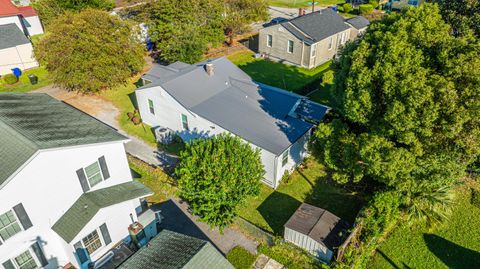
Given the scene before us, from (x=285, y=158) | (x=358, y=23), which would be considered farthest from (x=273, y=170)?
(x=358, y=23)

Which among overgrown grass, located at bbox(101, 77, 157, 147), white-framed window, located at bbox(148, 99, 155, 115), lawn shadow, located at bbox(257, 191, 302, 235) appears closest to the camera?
lawn shadow, located at bbox(257, 191, 302, 235)

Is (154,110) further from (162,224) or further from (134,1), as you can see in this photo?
(134,1)

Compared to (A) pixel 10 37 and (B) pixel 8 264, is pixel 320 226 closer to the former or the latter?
(B) pixel 8 264

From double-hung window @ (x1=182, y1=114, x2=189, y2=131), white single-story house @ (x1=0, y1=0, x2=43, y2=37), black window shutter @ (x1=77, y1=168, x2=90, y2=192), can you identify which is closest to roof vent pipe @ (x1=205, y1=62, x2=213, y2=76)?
double-hung window @ (x1=182, y1=114, x2=189, y2=131)

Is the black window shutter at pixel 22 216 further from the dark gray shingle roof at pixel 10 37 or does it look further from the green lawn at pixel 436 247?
the dark gray shingle roof at pixel 10 37

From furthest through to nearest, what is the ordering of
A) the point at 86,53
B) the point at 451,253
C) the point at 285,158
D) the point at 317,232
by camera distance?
1. the point at 86,53
2. the point at 285,158
3. the point at 451,253
4. the point at 317,232

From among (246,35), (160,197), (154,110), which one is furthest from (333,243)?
(246,35)

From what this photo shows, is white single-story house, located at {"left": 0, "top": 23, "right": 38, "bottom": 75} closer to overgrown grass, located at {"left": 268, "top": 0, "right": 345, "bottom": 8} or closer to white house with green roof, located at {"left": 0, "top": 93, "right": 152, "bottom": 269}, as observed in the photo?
white house with green roof, located at {"left": 0, "top": 93, "right": 152, "bottom": 269}
